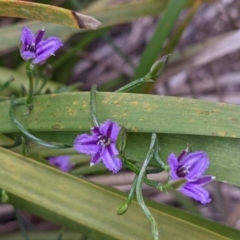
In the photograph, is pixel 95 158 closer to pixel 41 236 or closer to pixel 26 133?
pixel 26 133

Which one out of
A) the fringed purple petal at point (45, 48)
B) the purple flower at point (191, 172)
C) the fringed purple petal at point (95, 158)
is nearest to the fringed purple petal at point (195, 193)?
the purple flower at point (191, 172)

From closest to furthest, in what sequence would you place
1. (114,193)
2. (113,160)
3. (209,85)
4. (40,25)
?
1. (113,160)
2. (114,193)
3. (40,25)
4. (209,85)

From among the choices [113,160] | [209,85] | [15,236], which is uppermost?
[113,160]

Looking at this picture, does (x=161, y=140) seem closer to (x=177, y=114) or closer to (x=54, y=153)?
(x=177, y=114)

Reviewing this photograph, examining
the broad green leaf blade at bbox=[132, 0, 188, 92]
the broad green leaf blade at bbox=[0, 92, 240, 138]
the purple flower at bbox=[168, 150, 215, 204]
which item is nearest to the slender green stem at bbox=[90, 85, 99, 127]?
the broad green leaf blade at bbox=[0, 92, 240, 138]

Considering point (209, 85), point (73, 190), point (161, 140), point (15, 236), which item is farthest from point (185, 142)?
point (209, 85)

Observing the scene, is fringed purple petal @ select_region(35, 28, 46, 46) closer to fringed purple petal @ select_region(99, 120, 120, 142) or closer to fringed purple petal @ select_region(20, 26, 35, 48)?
fringed purple petal @ select_region(20, 26, 35, 48)

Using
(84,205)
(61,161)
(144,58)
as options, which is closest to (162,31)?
(144,58)
